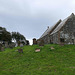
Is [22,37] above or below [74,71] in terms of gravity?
above

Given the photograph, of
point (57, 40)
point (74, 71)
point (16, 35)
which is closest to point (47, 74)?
point (74, 71)

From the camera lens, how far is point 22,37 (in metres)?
119

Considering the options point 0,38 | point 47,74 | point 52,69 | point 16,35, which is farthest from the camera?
point 16,35

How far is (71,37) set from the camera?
1858 inches

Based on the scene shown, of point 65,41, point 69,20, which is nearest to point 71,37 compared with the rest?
point 65,41

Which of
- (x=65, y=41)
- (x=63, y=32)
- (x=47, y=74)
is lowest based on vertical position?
(x=47, y=74)

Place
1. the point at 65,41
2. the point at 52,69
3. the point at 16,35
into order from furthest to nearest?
the point at 16,35 < the point at 65,41 < the point at 52,69

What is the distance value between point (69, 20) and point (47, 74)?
35879 millimetres

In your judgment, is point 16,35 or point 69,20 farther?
point 16,35

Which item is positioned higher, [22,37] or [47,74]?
[22,37]

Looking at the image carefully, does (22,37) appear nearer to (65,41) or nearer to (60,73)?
(65,41)

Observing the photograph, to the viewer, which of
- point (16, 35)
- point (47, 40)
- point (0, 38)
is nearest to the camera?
point (47, 40)

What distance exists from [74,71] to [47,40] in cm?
4193

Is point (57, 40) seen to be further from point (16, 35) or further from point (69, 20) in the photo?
point (16, 35)
